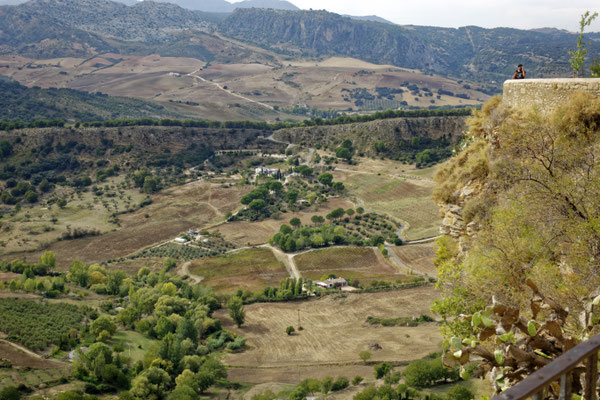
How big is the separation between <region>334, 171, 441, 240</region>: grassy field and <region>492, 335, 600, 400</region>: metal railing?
2503 inches

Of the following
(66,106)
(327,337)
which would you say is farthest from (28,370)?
(66,106)

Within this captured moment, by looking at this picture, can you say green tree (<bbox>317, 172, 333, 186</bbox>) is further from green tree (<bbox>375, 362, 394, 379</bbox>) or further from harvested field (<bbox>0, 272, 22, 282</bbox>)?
green tree (<bbox>375, 362, 394, 379</bbox>)

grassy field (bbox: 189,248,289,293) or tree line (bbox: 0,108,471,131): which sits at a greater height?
tree line (bbox: 0,108,471,131)

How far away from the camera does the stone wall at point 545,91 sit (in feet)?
47.4

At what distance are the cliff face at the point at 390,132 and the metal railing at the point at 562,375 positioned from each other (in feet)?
342

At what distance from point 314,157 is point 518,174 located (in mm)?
93532

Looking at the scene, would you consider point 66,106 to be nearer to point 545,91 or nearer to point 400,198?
point 400,198

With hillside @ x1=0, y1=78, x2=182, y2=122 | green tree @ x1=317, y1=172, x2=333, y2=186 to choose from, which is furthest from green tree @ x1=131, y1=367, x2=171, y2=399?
hillside @ x1=0, y1=78, x2=182, y2=122

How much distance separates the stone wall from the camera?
14.5 meters

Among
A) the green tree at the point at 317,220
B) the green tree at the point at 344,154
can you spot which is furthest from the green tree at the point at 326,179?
the green tree at the point at 317,220

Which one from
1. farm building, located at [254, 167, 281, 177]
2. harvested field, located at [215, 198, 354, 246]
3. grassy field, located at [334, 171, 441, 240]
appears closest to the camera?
harvested field, located at [215, 198, 354, 246]

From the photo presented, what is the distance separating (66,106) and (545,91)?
5442 inches

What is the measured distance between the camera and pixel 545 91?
15812 millimetres

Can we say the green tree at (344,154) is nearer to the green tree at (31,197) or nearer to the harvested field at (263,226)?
the harvested field at (263,226)
